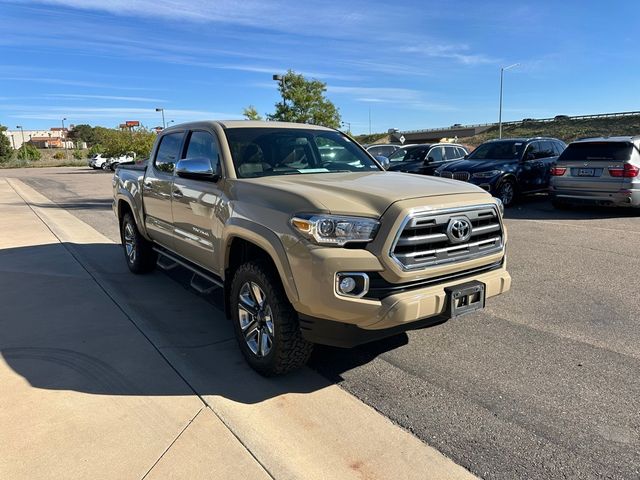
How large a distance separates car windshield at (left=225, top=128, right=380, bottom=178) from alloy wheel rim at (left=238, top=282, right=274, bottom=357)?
1.00 metres

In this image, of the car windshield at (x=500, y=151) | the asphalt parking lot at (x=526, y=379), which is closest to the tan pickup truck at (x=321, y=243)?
the asphalt parking lot at (x=526, y=379)

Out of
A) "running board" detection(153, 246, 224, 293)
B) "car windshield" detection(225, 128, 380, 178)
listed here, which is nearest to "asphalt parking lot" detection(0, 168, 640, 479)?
"running board" detection(153, 246, 224, 293)

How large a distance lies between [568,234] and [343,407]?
697cm

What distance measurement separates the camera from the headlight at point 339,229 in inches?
118

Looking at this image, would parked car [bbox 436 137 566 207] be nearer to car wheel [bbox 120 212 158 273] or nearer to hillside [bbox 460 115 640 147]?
car wheel [bbox 120 212 158 273]

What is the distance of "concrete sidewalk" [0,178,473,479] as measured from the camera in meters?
2.61

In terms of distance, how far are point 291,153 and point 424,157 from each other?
12196 mm

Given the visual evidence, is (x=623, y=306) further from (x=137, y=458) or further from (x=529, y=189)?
(x=529, y=189)

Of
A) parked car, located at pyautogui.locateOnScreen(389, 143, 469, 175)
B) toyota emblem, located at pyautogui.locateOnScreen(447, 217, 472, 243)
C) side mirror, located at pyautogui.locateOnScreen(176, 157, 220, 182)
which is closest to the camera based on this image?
toyota emblem, located at pyautogui.locateOnScreen(447, 217, 472, 243)

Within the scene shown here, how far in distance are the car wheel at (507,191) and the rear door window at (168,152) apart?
8.57 m

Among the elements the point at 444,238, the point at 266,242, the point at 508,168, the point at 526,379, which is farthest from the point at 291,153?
the point at 508,168

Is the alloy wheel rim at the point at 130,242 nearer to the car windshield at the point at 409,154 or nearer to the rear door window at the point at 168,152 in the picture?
the rear door window at the point at 168,152

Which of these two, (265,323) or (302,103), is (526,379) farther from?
(302,103)

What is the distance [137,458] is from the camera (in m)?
2.66
